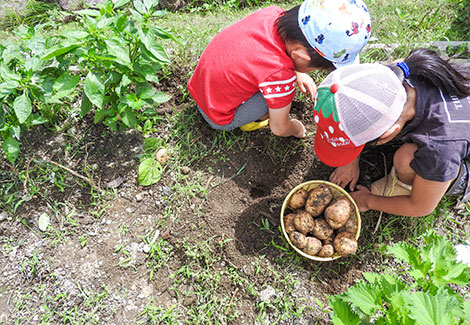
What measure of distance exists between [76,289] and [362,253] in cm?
184

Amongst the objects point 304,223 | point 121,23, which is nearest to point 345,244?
point 304,223

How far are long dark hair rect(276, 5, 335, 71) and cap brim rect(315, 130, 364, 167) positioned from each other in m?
0.38

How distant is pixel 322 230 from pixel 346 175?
49 cm

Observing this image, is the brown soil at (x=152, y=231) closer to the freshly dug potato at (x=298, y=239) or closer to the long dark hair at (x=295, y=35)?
the freshly dug potato at (x=298, y=239)

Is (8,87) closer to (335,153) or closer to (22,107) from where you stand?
(22,107)

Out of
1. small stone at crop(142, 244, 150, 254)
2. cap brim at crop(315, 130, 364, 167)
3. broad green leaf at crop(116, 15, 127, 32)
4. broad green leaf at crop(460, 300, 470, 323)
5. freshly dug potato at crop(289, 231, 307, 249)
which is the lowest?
small stone at crop(142, 244, 150, 254)

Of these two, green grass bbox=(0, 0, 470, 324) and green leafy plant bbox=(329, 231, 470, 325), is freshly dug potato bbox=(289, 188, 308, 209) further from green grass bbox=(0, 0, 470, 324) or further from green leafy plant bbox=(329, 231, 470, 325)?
green leafy plant bbox=(329, 231, 470, 325)

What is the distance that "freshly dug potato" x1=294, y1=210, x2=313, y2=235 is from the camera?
1969 millimetres

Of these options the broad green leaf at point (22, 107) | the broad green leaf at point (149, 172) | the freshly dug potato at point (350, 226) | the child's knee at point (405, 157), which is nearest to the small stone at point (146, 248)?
the broad green leaf at point (149, 172)

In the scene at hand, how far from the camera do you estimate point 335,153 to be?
5.91 ft

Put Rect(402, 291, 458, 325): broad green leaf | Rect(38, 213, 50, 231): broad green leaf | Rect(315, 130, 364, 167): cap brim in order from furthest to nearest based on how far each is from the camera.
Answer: Rect(38, 213, 50, 231): broad green leaf → Rect(315, 130, 364, 167): cap brim → Rect(402, 291, 458, 325): broad green leaf

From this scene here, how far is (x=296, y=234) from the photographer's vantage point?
1.95 metres

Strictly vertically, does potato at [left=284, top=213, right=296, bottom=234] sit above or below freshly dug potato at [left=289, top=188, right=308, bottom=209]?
below

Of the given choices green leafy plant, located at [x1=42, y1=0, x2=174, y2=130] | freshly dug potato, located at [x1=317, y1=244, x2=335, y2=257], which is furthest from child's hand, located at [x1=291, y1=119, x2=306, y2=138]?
green leafy plant, located at [x1=42, y1=0, x2=174, y2=130]
